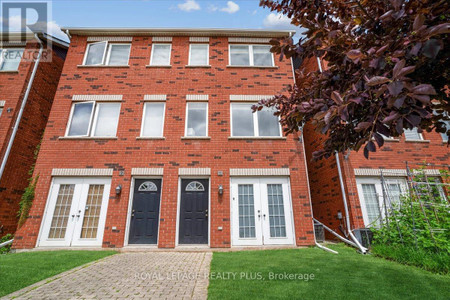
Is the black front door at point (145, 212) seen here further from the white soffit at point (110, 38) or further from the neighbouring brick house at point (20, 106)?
the white soffit at point (110, 38)

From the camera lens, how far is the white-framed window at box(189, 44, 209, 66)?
984 cm

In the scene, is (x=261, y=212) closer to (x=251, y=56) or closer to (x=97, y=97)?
(x=251, y=56)

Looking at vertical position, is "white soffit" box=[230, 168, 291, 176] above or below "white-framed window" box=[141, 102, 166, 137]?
below

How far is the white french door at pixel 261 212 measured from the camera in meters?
7.55

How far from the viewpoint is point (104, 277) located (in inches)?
170

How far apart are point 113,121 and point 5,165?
4.17 m

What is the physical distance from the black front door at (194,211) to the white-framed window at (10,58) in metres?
9.38

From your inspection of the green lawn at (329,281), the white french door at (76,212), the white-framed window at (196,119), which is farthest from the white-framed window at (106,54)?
the green lawn at (329,281)

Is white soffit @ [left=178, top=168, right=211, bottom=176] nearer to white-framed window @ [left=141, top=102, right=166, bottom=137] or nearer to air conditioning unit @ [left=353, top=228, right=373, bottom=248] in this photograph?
white-framed window @ [left=141, top=102, right=166, bottom=137]

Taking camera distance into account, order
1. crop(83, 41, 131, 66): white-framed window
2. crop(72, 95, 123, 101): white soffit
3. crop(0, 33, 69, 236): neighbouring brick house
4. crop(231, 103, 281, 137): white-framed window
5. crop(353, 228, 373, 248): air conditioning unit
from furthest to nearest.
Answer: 1. crop(83, 41, 131, 66): white-framed window
2. crop(72, 95, 123, 101): white soffit
3. crop(231, 103, 281, 137): white-framed window
4. crop(0, 33, 69, 236): neighbouring brick house
5. crop(353, 228, 373, 248): air conditioning unit

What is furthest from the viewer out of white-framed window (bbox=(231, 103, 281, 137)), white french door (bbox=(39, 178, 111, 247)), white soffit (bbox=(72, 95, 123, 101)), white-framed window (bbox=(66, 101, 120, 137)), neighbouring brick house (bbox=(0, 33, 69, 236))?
white soffit (bbox=(72, 95, 123, 101))

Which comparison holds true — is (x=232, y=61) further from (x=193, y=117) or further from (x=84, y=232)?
(x=84, y=232)

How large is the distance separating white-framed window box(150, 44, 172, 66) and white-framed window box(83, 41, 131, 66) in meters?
1.12

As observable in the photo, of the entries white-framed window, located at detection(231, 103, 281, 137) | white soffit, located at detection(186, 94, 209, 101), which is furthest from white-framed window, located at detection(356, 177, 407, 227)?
white soffit, located at detection(186, 94, 209, 101)
